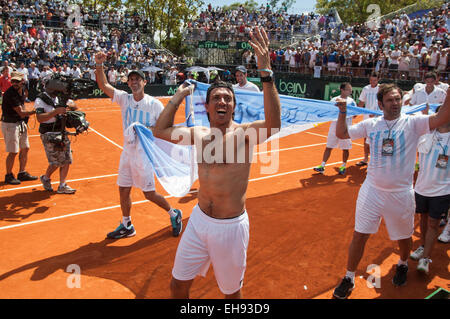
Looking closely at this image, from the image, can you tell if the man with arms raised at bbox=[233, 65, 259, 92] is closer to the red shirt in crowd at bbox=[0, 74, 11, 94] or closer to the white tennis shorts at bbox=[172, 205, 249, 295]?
the white tennis shorts at bbox=[172, 205, 249, 295]

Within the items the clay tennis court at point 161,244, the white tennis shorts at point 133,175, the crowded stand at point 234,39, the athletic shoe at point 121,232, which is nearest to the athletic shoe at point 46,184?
the clay tennis court at point 161,244

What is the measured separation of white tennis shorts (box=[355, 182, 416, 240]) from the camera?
4.11 m

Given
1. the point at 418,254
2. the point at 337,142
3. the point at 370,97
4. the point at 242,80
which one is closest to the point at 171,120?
the point at 418,254

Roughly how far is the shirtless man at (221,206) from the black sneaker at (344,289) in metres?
1.67

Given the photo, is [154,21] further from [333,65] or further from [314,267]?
[314,267]

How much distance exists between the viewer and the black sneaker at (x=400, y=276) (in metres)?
4.60

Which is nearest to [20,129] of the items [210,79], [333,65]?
[333,65]

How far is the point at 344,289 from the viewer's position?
436 cm

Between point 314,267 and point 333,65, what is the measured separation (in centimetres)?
2094

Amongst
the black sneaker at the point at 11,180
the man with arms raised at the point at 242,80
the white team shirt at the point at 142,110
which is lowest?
the black sneaker at the point at 11,180

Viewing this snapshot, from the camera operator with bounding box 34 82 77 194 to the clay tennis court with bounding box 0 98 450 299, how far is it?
0.41 m

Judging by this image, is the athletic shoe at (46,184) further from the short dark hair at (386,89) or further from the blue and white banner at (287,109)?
the short dark hair at (386,89)

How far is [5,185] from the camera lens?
800 centimetres

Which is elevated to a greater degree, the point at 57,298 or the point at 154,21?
the point at 154,21
